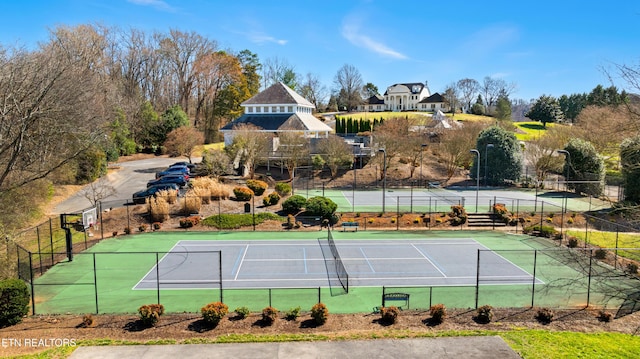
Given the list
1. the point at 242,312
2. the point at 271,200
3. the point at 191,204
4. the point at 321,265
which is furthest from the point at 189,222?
the point at 242,312

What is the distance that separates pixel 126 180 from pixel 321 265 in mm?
30102

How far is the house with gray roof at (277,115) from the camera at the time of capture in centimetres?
5690

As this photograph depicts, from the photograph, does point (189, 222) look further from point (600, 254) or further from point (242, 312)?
point (600, 254)

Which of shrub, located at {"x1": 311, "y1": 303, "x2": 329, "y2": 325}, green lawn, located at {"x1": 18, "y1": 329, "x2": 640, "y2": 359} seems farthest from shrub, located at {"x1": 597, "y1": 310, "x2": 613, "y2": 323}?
shrub, located at {"x1": 311, "y1": 303, "x2": 329, "y2": 325}

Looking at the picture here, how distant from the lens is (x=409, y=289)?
62.3 ft

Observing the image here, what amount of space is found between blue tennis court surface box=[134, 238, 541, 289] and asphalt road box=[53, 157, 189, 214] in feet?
43.2

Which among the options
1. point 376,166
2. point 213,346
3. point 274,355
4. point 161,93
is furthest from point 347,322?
point 161,93

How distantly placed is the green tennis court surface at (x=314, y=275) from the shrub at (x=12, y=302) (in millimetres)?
1619

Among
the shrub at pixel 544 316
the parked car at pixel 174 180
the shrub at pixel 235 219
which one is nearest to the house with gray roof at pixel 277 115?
the parked car at pixel 174 180

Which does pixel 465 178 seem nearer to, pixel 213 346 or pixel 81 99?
pixel 81 99

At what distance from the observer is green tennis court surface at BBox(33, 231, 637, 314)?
17.8 meters

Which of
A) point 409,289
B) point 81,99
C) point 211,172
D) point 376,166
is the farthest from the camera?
point 376,166

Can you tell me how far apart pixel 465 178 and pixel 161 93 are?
55559mm

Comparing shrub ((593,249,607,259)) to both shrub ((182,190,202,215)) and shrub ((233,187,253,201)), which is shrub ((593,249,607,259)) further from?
shrub ((182,190,202,215))
